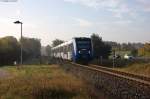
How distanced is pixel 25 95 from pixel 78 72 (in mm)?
13848

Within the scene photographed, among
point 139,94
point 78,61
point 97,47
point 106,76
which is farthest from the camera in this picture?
point 97,47

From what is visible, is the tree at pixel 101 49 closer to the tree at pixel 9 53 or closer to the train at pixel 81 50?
the tree at pixel 9 53

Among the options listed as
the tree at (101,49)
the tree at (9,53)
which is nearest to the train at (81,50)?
the tree at (101,49)

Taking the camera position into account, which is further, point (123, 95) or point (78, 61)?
point (78, 61)

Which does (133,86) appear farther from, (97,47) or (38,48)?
(38,48)

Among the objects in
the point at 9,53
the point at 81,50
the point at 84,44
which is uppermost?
the point at 84,44

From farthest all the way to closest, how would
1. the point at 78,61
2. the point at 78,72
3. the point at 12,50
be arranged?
the point at 12,50
the point at 78,61
the point at 78,72

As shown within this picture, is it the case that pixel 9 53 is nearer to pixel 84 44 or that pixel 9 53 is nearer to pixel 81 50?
pixel 84 44

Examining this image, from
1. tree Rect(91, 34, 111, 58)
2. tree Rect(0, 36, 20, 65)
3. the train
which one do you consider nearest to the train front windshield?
the train

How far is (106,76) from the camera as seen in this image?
2353 centimetres

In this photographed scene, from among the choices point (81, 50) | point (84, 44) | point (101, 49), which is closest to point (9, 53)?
point (101, 49)

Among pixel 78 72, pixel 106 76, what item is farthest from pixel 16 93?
pixel 78 72

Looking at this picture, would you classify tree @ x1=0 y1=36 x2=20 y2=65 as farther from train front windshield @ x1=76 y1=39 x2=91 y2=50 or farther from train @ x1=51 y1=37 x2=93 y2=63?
train front windshield @ x1=76 y1=39 x2=91 y2=50

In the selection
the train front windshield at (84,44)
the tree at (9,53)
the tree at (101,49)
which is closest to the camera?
the train front windshield at (84,44)
